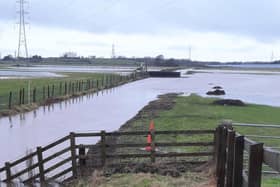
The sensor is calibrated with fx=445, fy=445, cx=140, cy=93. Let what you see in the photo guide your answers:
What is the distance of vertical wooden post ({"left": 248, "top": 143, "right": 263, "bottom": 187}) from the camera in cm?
411

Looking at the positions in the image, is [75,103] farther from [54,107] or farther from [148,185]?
[148,185]

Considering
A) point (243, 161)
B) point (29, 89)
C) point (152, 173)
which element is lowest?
point (29, 89)

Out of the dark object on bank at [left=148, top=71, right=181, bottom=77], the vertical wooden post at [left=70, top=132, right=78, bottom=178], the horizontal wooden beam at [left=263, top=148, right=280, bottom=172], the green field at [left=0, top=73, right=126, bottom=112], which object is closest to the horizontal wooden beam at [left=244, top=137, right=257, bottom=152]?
the horizontal wooden beam at [left=263, top=148, right=280, bottom=172]

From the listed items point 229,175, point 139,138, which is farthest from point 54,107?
point 229,175

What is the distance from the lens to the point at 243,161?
19.7 ft

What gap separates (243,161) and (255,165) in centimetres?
193

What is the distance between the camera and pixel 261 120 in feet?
90.0

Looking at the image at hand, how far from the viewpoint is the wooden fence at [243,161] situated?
392 cm

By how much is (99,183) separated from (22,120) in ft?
58.7

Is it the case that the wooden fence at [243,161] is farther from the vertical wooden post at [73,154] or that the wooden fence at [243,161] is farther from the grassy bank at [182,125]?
the vertical wooden post at [73,154]

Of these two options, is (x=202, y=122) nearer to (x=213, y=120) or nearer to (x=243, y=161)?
(x=213, y=120)

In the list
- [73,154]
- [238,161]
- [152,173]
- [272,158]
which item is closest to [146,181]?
[152,173]

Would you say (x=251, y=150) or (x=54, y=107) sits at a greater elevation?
(x=251, y=150)

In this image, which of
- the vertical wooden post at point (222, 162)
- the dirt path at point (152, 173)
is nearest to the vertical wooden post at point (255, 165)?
the vertical wooden post at point (222, 162)
